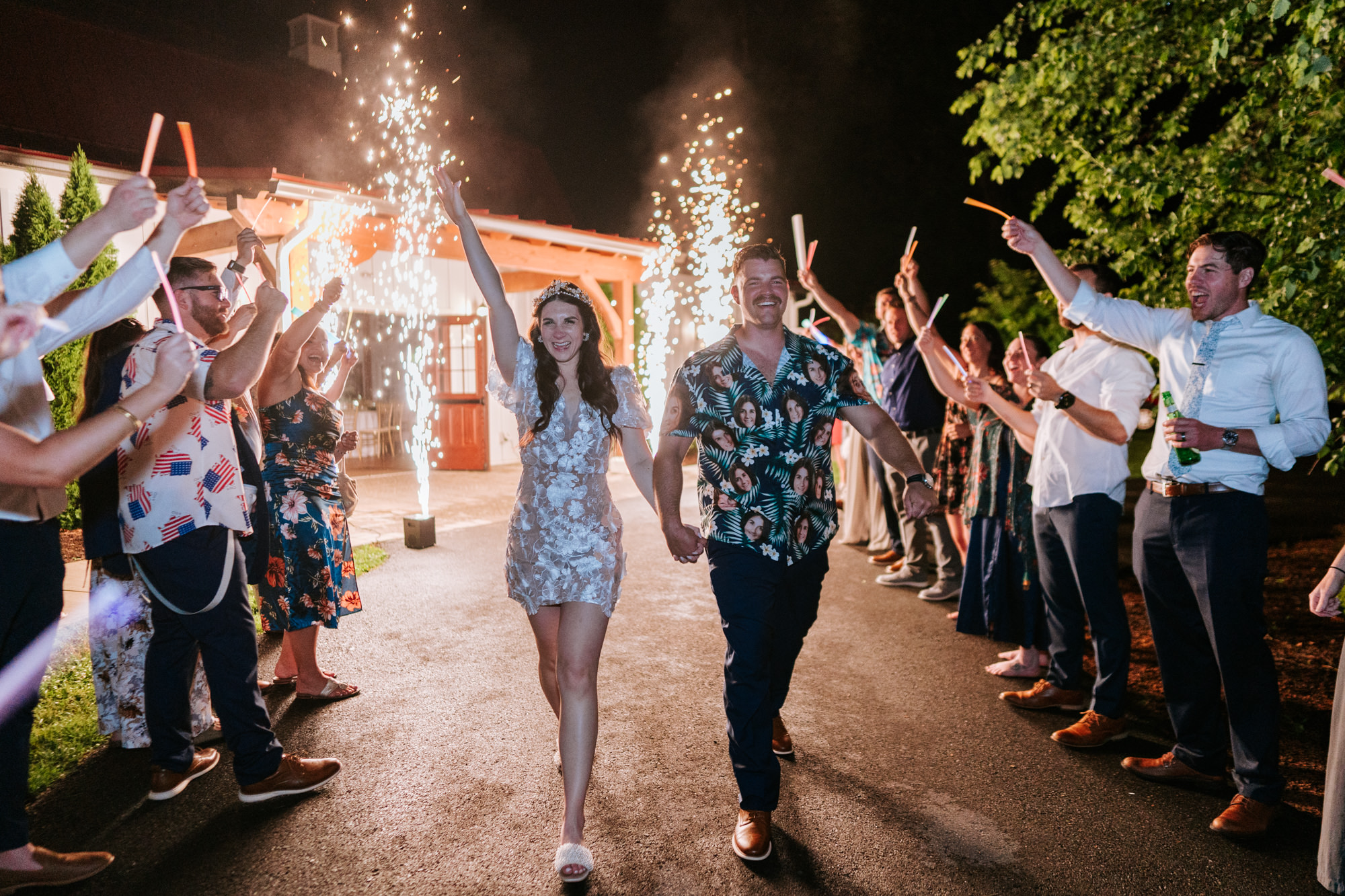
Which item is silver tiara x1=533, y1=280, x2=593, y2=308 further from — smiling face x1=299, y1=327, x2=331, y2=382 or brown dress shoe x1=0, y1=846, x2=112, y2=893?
brown dress shoe x1=0, y1=846, x2=112, y2=893

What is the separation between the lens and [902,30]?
20.5 m

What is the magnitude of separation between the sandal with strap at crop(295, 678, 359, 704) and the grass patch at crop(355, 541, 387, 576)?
262cm

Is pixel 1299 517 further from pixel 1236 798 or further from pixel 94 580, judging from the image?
pixel 94 580

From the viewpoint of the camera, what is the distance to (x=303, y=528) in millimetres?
4113

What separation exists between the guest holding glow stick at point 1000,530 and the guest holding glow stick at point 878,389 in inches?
53.7

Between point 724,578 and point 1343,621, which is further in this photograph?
point 1343,621

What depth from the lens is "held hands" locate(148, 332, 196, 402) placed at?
2102 millimetres

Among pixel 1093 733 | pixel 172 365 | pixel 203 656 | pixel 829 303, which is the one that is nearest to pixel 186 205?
pixel 172 365

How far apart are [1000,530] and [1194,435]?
1.91 meters

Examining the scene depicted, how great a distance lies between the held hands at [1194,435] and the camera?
285 centimetres

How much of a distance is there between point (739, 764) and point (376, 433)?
42.4 ft

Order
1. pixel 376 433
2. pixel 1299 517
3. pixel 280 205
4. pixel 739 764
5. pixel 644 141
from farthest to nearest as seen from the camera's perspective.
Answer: pixel 644 141, pixel 376 433, pixel 1299 517, pixel 280 205, pixel 739 764

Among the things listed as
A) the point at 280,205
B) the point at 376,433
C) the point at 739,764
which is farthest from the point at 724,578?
the point at 376,433

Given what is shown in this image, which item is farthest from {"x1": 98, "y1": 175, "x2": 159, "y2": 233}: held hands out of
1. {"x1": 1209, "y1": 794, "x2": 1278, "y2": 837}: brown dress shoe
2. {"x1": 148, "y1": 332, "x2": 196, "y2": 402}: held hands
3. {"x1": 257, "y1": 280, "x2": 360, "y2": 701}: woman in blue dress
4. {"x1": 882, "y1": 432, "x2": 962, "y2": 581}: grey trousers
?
{"x1": 882, "y1": 432, "x2": 962, "y2": 581}: grey trousers
